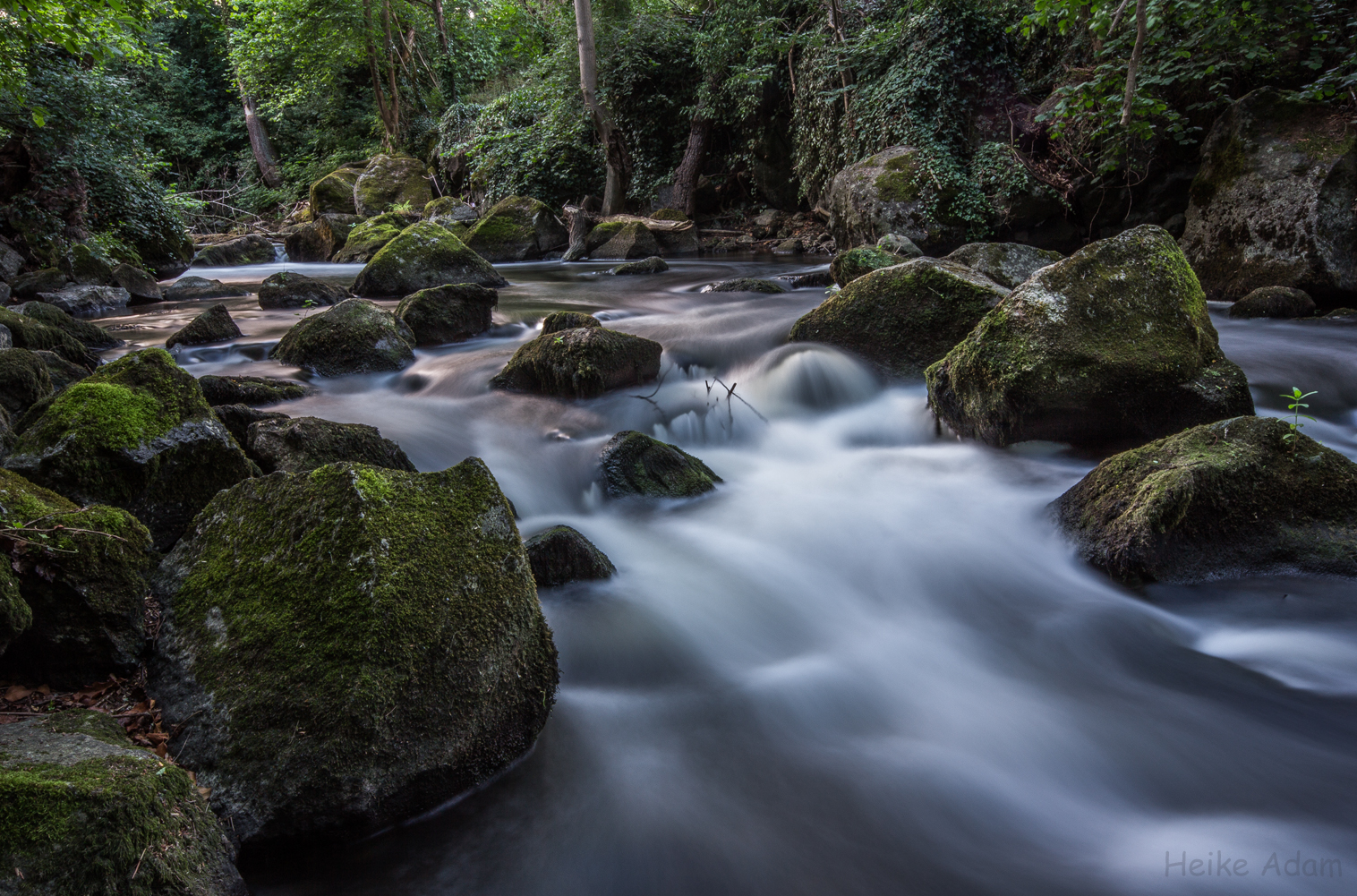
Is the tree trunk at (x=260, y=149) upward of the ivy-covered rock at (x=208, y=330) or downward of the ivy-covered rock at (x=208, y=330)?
upward

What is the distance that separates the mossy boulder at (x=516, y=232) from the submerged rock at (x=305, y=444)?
13.7 meters

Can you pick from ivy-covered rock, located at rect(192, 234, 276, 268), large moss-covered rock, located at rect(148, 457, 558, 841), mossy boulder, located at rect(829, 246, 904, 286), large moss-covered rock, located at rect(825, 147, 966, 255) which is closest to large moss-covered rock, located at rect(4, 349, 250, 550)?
large moss-covered rock, located at rect(148, 457, 558, 841)

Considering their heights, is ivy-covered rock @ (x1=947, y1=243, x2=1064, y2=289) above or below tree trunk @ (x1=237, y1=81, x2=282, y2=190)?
below

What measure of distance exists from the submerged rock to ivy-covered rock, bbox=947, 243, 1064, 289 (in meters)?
6.01

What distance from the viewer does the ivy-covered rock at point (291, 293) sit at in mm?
11031

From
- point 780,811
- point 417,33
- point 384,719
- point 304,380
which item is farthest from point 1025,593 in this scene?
point 417,33

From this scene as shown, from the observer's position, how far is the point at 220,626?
2.40 m

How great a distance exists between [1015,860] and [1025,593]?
1731 mm

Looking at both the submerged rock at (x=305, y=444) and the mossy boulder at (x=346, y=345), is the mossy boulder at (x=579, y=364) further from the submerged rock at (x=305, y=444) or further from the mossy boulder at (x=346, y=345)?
the submerged rock at (x=305, y=444)

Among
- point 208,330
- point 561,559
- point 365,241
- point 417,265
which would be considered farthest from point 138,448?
point 365,241

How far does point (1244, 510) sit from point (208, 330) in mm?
9454

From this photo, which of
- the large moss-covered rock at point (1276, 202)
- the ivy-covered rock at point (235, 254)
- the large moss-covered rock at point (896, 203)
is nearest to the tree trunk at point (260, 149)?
the ivy-covered rock at point (235, 254)

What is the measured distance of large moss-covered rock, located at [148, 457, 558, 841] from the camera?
2.15 meters

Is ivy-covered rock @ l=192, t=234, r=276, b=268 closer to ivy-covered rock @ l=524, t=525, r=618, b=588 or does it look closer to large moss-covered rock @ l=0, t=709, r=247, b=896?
ivy-covered rock @ l=524, t=525, r=618, b=588
